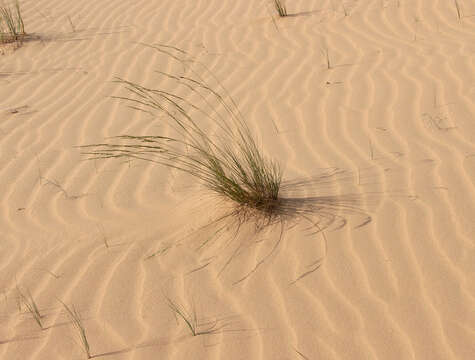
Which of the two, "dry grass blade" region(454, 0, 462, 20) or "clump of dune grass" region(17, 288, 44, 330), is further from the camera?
"dry grass blade" region(454, 0, 462, 20)

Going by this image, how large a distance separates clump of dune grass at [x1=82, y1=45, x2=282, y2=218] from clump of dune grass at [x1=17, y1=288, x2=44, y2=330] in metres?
0.79

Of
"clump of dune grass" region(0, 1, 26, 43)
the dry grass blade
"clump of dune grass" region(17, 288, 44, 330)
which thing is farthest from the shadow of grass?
"clump of dune grass" region(0, 1, 26, 43)

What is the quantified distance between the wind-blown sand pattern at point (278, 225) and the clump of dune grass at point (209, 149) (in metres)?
0.13

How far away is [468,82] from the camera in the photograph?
15.3ft

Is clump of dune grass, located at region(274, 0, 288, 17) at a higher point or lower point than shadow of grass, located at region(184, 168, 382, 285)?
higher

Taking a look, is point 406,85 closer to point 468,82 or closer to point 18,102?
point 468,82

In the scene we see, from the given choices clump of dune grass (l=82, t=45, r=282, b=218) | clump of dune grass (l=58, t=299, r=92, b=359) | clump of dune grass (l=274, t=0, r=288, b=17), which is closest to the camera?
clump of dune grass (l=58, t=299, r=92, b=359)

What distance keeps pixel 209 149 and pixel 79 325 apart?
1.45 metres

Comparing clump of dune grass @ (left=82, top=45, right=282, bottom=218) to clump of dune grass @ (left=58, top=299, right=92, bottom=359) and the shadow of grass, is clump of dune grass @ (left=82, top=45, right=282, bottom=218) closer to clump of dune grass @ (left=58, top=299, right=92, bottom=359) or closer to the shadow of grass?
the shadow of grass

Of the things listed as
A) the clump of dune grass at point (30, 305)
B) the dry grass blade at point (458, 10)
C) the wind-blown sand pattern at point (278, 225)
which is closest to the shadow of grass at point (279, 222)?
the wind-blown sand pattern at point (278, 225)

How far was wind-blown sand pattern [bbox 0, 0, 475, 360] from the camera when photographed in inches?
104

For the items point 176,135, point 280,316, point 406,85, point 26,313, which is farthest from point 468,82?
point 26,313

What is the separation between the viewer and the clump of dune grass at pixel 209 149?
3.29m

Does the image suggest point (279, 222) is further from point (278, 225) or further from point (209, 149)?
point (209, 149)
